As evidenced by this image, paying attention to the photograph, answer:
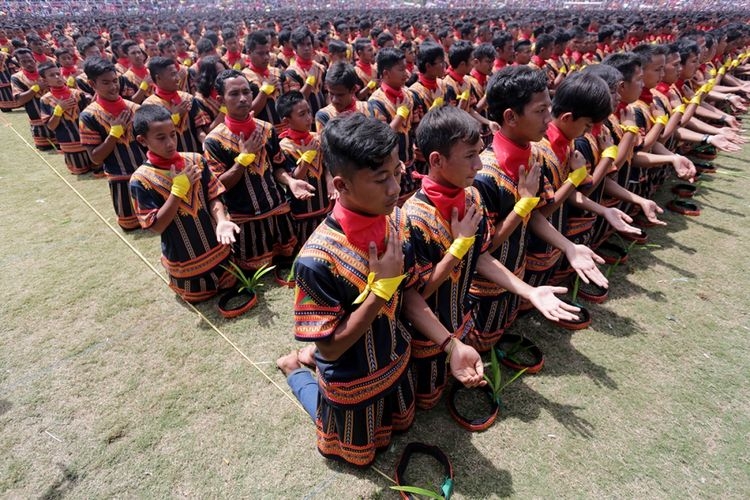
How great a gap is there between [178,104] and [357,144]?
498cm

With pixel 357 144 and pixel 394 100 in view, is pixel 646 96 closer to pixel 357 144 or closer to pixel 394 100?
pixel 394 100

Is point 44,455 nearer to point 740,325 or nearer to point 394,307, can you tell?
point 394,307

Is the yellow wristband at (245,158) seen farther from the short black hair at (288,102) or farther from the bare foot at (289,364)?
the bare foot at (289,364)

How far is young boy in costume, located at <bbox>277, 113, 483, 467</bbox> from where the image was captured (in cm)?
189

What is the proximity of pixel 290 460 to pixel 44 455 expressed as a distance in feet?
5.70

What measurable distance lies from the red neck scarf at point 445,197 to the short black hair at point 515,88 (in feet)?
2.67

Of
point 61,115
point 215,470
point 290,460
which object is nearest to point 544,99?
point 290,460

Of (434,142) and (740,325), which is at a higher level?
(434,142)

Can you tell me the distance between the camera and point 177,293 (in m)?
4.40

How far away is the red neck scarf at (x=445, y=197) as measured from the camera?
2408mm

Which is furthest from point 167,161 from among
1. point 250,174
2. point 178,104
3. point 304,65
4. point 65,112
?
point 304,65

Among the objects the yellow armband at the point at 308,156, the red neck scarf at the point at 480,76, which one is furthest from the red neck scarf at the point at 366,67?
the yellow armband at the point at 308,156

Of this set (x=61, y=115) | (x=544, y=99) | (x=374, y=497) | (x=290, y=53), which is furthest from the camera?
(x=290, y=53)

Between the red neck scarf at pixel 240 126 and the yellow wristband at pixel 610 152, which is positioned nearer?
the yellow wristband at pixel 610 152
